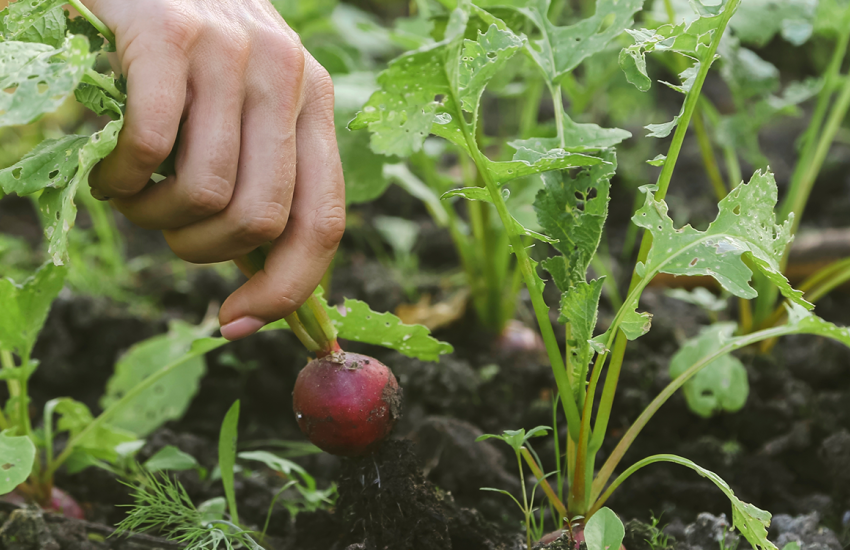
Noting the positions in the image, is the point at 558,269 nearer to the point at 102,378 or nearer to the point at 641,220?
the point at 641,220

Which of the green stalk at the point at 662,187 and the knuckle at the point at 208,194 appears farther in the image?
the green stalk at the point at 662,187

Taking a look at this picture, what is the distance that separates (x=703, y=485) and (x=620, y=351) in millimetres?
444

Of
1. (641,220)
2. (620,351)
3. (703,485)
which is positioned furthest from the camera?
(703,485)

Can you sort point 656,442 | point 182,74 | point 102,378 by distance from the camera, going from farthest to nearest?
point 102,378
point 656,442
point 182,74

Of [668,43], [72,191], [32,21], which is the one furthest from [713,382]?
[32,21]

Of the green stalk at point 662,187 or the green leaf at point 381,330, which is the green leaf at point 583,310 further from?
the green leaf at point 381,330

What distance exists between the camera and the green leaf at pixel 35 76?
0.62 metres

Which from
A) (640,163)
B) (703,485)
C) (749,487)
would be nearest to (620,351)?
(703,485)

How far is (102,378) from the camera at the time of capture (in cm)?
170

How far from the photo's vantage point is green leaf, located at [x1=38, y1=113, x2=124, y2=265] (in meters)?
0.66

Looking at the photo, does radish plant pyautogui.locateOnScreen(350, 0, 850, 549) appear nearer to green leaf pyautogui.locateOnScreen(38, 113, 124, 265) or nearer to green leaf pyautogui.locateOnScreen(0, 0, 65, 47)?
green leaf pyautogui.locateOnScreen(38, 113, 124, 265)

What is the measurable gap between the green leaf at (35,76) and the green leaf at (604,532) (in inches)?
30.2

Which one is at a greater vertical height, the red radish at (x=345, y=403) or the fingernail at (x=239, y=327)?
the fingernail at (x=239, y=327)

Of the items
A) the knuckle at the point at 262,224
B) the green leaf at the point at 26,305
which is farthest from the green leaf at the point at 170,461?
the knuckle at the point at 262,224
